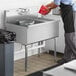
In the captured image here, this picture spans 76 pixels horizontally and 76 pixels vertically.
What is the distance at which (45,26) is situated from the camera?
A: 13.3ft

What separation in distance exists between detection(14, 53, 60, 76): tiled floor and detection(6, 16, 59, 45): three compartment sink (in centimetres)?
50

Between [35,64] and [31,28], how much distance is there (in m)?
0.81

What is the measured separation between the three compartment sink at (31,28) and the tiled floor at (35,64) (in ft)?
1.64

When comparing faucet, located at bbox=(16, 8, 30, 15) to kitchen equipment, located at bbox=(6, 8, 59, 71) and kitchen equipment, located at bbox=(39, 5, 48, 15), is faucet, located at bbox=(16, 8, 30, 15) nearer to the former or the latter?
kitchen equipment, located at bbox=(6, 8, 59, 71)

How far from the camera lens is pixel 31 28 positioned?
12.3 feet

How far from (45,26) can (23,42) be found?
555 millimetres

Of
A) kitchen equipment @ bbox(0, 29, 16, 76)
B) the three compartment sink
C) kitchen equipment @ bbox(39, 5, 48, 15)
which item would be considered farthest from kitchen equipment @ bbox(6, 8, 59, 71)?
kitchen equipment @ bbox(0, 29, 16, 76)

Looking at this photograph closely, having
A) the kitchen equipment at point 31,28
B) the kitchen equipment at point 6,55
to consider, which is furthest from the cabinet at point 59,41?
the kitchen equipment at point 6,55

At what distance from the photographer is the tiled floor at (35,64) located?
3859 millimetres

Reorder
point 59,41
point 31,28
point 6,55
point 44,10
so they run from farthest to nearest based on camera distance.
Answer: point 59,41, point 44,10, point 31,28, point 6,55

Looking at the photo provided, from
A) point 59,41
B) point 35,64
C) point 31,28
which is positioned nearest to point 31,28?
point 31,28

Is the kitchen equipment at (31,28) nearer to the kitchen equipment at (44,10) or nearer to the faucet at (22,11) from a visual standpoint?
the faucet at (22,11)

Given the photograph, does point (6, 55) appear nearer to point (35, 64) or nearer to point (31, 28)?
point (31, 28)

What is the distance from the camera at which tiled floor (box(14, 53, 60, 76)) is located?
3859 millimetres
